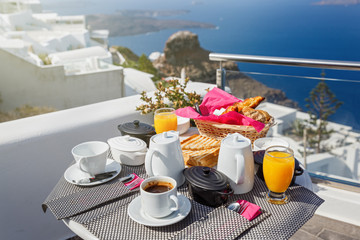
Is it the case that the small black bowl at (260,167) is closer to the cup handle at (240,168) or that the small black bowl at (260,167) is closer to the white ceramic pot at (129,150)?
the cup handle at (240,168)

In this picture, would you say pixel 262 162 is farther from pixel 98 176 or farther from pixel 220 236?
pixel 98 176

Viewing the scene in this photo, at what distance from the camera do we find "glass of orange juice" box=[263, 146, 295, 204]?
3.42ft

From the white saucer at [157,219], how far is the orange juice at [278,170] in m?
0.29

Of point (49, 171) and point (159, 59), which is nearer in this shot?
point (49, 171)

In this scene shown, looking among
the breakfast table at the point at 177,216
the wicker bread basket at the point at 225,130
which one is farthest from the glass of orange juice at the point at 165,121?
the breakfast table at the point at 177,216

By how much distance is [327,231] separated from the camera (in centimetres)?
213

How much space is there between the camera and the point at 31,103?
1584 cm

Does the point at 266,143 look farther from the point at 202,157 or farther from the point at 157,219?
the point at 157,219

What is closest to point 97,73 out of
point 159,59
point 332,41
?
point 159,59

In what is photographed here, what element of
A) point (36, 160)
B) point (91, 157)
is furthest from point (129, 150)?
point (36, 160)

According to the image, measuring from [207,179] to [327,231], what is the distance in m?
1.53

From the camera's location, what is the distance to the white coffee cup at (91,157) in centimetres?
117

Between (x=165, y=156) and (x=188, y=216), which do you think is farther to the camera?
(x=165, y=156)

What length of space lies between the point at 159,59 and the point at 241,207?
92.1 feet
